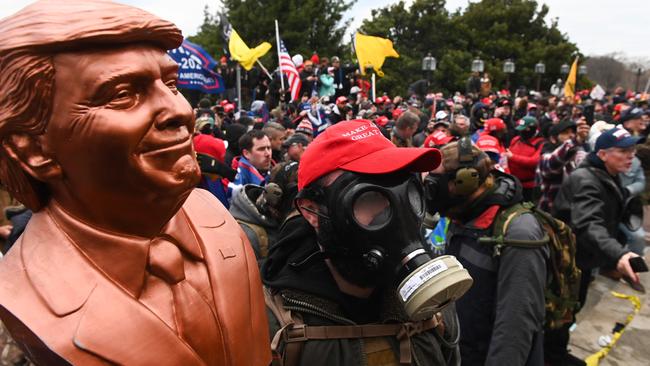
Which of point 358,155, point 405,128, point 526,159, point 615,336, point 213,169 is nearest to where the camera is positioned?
point 358,155

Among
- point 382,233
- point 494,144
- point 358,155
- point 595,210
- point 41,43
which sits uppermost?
point 41,43

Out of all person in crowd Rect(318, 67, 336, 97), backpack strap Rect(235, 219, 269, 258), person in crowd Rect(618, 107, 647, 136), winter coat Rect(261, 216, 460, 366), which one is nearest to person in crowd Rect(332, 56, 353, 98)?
person in crowd Rect(318, 67, 336, 97)

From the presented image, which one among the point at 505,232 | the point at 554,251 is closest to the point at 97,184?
the point at 505,232

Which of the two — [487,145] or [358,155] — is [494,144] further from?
[358,155]

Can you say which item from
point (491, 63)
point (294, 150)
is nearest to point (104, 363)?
point (294, 150)

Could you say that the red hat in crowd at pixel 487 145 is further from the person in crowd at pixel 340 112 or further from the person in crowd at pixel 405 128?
the person in crowd at pixel 340 112

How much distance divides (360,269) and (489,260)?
1392mm

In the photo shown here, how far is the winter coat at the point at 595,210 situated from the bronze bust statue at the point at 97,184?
3.49 metres

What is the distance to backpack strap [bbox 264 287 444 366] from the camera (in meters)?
1.63

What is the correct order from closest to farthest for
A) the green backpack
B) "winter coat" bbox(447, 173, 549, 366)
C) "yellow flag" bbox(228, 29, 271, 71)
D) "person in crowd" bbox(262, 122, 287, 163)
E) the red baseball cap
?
the red baseball cap < "winter coat" bbox(447, 173, 549, 366) < the green backpack < "person in crowd" bbox(262, 122, 287, 163) < "yellow flag" bbox(228, 29, 271, 71)

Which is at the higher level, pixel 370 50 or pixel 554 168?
pixel 370 50

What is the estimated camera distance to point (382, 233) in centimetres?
150

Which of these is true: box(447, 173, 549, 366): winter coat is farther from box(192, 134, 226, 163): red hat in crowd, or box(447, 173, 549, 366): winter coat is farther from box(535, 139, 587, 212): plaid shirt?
box(535, 139, 587, 212): plaid shirt

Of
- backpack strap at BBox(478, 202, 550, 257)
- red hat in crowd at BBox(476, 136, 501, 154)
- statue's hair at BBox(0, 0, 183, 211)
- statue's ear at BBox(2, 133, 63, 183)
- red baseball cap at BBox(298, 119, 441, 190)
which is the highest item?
statue's hair at BBox(0, 0, 183, 211)
